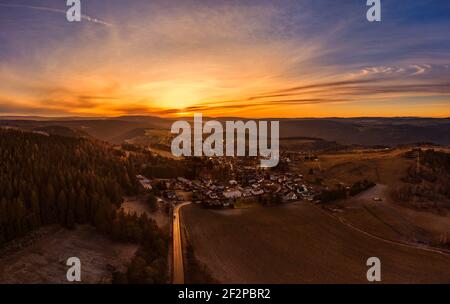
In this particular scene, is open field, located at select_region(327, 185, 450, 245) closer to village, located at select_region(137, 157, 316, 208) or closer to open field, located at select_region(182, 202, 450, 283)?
open field, located at select_region(182, 202, 450, 283)

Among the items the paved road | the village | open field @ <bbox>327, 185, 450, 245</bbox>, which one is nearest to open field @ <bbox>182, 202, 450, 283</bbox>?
the paved road

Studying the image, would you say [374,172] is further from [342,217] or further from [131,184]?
[131,184]

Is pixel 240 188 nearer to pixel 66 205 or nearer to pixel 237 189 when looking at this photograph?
pixel 237 189

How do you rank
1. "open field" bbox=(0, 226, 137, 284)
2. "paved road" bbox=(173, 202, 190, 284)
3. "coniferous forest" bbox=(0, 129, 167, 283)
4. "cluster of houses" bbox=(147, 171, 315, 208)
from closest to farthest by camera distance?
"open field" bbox=(0, 226, 137, 284) → "paved road" bbox=(173, 202, 190, 284) → "coniferous forest" bbox=(0, 129, 167, 283) → "cluster of houses" bbox=(147, 171, 315, 208)

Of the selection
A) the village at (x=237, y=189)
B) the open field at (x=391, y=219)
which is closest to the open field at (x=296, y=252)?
the open field at (x=391, y=219)

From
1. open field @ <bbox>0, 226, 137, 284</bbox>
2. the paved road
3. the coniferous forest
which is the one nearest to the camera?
open field @ <bbox>0, 226, 137, 284</bbox>
